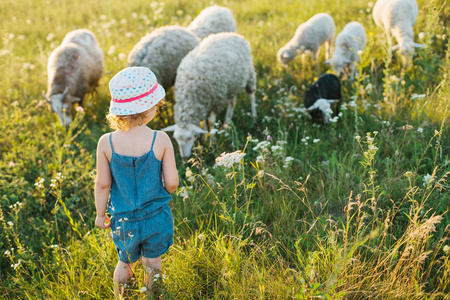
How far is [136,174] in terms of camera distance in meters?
2.32

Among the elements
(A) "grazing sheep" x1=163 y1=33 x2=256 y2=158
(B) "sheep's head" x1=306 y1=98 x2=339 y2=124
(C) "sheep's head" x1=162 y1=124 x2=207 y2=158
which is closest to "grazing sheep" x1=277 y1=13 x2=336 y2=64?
(A) "grazing sheep" x1=163 y1=33 x2=256 y2=158

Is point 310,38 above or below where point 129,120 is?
below

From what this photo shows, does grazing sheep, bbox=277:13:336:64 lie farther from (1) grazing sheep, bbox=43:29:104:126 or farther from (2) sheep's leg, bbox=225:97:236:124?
(1) grazing sheep, bbox=43:29:104:126

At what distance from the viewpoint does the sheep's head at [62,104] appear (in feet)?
19.3

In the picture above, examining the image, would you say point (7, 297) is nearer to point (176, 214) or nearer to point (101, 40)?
point (176, 214)

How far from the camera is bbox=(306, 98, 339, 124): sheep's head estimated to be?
4723 mm

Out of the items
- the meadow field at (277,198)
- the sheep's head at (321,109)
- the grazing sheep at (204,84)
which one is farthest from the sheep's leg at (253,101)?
the sheep's head at (321,109)

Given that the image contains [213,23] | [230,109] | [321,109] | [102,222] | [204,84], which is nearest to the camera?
[102,222]

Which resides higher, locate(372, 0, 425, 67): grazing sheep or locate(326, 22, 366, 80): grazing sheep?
locate(372, 0, 425, 67): grazing sheep

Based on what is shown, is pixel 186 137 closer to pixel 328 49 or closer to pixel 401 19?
pixel 401 19

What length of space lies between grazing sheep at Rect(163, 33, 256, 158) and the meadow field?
387 millimetres

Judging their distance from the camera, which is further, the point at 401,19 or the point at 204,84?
the point at 401,19

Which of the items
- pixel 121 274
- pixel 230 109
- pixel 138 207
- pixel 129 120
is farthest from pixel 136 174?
pixel 230 109

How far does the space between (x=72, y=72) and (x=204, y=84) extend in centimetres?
297
